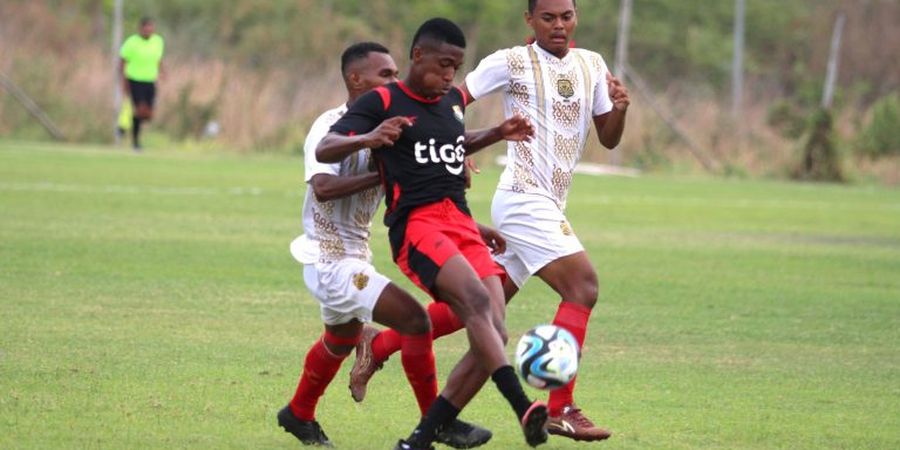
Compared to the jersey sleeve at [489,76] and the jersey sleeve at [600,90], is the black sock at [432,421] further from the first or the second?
the jersey sleeve at [600,90]

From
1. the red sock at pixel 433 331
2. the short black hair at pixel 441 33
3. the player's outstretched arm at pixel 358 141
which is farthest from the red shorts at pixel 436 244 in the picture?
the red sock at pixel 433 331

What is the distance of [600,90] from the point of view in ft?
28.6

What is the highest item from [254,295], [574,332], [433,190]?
[433,190]

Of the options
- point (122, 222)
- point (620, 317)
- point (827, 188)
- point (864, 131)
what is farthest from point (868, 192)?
point (620, 317)

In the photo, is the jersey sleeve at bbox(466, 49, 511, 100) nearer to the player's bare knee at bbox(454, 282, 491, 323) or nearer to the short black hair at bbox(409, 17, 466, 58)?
the short black hair at bbox(409, 17, 466, 58)

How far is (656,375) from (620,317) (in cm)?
266

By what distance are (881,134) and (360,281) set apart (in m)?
31.0

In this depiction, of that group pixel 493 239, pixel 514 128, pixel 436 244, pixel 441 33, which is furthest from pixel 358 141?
pixel 493 239

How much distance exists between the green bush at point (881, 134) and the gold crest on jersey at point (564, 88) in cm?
2887

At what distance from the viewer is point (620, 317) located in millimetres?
12414

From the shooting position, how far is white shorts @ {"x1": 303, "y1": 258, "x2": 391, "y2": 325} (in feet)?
23.8

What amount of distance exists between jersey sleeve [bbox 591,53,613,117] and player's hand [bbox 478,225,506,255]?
1.00m

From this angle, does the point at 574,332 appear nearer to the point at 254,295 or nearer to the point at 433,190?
the point at 433,190

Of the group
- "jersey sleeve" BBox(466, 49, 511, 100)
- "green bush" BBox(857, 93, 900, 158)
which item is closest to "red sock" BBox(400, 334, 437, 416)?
"jersey sleeve" BBox(466, 49, 511, 100)
